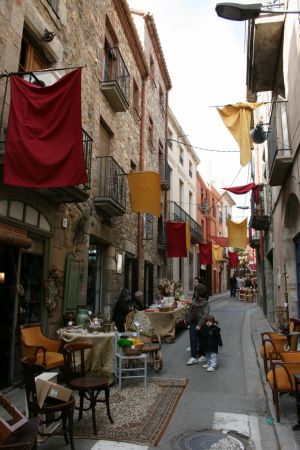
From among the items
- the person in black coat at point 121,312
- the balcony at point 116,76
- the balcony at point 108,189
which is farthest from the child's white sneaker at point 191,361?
the balcony at point 116,76

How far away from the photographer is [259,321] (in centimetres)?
1367

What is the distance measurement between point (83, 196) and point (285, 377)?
4394mm

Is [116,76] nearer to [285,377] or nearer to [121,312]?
[121,312]

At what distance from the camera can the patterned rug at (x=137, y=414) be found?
4.05 m

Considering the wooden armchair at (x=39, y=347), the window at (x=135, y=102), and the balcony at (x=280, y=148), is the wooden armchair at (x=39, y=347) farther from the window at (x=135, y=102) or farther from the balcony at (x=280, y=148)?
the window at (x=135, y=102)

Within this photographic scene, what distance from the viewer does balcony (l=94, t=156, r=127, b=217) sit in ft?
29.7

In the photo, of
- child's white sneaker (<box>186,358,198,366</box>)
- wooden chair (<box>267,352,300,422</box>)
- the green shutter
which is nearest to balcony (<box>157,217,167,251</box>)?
the green shutter

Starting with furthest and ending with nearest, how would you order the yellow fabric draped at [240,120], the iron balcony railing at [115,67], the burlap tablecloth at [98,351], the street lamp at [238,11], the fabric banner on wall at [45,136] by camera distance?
the iron balcony railing at [115,67]
the yellow fabric draped at [240,120]
the burlap tablecloth at [98,351]
the fabric banner on wall at [45,136]
the street lamp at [238,11]

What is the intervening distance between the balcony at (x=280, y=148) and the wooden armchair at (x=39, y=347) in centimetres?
571

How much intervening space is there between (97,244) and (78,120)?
5107 millimetres

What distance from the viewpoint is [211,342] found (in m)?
6.98

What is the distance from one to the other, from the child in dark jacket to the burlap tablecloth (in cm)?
195

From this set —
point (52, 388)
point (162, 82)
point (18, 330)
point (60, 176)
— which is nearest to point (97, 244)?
point (18, 330)

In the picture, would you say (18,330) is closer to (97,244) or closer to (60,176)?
(60,176)
